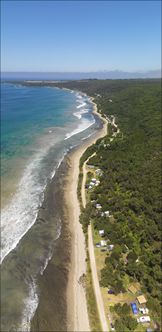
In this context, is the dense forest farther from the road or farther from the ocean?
the ocean

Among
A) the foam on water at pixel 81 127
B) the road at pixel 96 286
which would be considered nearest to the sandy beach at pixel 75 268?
the road at pixel 96 286

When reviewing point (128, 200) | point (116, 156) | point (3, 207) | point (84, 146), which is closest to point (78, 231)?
point (128, 200)

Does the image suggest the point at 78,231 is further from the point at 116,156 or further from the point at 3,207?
the point at 116,156

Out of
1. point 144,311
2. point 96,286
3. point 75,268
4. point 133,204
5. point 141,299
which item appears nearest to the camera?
point 144,311

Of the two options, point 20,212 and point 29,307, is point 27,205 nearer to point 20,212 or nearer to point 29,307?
point 20,212

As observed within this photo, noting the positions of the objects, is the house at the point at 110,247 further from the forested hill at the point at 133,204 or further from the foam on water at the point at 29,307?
the foam on water at the point at 29,307

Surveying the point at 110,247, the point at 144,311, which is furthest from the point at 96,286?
the point at 110,247
